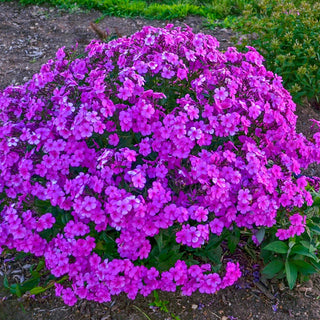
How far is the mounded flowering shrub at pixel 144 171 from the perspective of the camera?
2.37m

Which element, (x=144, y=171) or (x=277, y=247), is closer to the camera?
(x=144, y=171)

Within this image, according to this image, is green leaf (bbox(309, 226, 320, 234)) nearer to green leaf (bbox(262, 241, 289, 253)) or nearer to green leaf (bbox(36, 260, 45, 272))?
green leaf (bbox(262, 241, 289, 253))

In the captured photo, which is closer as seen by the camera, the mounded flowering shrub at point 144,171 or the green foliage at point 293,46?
the mounded flowering shrub at point 144,171

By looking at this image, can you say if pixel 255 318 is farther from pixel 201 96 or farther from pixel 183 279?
pixel 201 96

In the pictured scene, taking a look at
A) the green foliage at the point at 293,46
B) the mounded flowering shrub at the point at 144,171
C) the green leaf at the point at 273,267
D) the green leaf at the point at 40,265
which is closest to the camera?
the mounded flowering shrub at the point at 144,171

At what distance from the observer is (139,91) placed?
8.37ft

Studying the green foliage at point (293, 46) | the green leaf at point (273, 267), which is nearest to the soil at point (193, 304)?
the green leaf at point (273, 267)

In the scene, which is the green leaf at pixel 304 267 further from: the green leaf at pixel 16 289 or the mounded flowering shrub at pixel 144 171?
the green leaf at pixel 16 289

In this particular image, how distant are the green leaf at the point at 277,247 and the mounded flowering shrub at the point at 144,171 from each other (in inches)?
4.7

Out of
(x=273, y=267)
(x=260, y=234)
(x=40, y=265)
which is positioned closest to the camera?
(x=260, y=234)

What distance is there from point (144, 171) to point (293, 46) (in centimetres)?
247

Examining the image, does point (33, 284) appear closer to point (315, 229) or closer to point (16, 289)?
point (16, 289)

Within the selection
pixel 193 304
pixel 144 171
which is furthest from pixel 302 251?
pixel 144 171

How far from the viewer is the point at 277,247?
267 cm
